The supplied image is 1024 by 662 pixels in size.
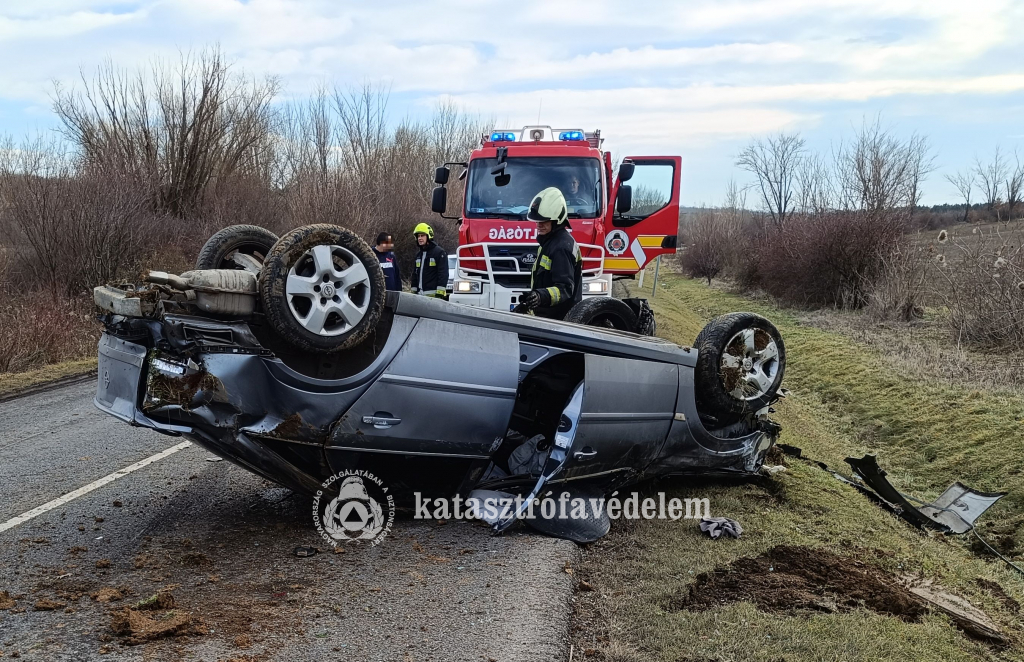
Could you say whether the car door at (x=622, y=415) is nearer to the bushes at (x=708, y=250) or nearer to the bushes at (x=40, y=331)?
the bushes at (x=40, y=331)

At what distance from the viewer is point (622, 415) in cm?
469

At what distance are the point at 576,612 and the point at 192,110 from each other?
744 inches

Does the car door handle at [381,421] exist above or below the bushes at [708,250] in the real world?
below

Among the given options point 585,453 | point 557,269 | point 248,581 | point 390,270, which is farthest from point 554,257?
point 390,270

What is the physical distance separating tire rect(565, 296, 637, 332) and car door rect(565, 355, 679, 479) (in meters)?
0.82

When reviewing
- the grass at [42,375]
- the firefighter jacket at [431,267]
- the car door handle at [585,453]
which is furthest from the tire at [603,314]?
the grass at [42,375]

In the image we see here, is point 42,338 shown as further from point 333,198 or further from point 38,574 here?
point 333,198

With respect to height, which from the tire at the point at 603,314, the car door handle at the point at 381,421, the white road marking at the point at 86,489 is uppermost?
the tire at the point at 603,314

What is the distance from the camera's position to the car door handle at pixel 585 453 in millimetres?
4531

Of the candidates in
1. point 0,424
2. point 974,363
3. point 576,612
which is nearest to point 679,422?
point 576,612

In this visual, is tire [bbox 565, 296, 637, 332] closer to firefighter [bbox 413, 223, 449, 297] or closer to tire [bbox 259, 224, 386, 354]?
tire [bbox 259, 224, 386, 354]

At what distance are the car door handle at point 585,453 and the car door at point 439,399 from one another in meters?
0.47

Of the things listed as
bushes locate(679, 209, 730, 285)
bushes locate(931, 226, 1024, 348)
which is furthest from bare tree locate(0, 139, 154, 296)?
Answer: bushes locate(679, 209, 730, 285)

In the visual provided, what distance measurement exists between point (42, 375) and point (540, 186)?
6.64 meters
